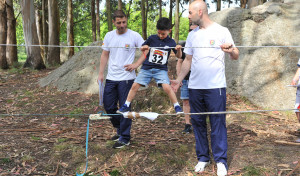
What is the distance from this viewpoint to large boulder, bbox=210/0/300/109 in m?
7.21

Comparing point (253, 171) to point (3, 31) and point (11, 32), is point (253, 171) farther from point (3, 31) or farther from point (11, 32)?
point (11, 32)

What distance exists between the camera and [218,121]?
3.44 metres

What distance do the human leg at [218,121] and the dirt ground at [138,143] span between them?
0.32m

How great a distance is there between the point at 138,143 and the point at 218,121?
A: 1624 mm

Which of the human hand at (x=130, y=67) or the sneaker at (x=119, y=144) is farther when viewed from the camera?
the sneaker at (x=119, y=144)

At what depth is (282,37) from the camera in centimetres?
784

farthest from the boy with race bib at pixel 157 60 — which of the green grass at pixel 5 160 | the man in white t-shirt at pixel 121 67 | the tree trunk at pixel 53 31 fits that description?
the tree trunk at pixel 53 31

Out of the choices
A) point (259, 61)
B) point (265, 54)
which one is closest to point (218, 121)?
point (259, 61)

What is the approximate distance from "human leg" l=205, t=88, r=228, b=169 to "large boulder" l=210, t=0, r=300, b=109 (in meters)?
4.08

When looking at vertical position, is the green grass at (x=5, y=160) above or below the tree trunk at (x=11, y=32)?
below

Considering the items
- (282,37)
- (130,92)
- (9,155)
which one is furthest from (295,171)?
(282,37)

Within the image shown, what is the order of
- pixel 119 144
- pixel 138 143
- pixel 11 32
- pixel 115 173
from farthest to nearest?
pixel 11 32, pixel 138 143, pixel 119 144, pixel 115 173

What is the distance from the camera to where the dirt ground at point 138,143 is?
12.4ft

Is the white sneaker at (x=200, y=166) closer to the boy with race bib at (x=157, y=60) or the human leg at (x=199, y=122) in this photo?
the human leg at (x=199, y=122)
